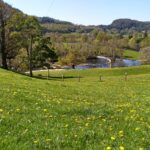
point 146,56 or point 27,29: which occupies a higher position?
point 27,29

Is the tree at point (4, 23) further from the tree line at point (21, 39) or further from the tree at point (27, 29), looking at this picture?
the tree at point (27, 29)

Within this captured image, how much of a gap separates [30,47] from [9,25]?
6.27m

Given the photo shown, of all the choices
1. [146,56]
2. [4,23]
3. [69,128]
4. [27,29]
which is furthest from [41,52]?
[69,128]

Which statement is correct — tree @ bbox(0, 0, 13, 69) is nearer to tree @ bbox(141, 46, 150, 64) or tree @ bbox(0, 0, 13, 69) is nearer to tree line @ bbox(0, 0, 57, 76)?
tree line @ bbox(0, 0, 57, 76)

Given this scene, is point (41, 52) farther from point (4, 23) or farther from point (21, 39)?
point (4, 23)

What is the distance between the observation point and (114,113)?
16.8 meters

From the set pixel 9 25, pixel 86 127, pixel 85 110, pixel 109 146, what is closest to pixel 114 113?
pixel 85 110

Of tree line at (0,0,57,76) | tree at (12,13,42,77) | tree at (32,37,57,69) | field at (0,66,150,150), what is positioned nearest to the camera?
field at (0,66,150,150)

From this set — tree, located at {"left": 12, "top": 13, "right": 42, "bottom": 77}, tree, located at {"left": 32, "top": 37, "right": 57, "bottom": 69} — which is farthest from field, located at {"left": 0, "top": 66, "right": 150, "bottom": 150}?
tree, located at {"left": 32, "top": 37, "right": 57, "bottom": 69}

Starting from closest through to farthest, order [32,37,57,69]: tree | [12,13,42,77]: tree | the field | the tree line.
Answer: the field < the tree line < [12,13,42,77]: tree < [32,37,57,69]: tree

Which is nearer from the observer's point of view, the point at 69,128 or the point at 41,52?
the point at 69,128

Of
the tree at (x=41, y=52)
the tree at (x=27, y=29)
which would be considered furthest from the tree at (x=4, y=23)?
the tree at (x=41, y=52)

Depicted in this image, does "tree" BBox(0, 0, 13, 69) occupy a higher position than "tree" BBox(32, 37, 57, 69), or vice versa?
"tree" BBox(0, 0, 13, 69)

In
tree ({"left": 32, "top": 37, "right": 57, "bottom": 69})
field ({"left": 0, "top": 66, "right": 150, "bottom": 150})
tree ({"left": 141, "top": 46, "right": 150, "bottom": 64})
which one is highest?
field ({"left": 0, "top": 66, "right": 150, "bottom": 150})
